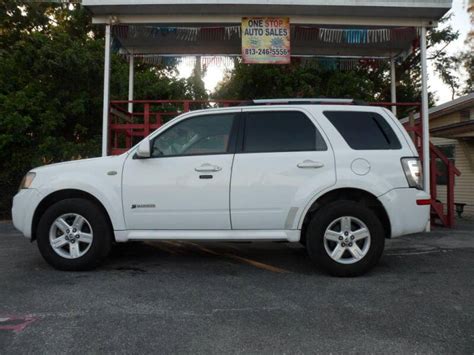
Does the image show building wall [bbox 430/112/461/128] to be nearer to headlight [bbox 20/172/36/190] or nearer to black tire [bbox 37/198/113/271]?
black tire [bbox 37/198/113/271]

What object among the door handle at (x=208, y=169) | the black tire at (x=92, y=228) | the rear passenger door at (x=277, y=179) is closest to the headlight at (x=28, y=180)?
the black tire at (x=92, y=228)

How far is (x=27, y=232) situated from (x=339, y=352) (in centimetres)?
393

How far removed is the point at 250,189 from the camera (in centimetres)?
499

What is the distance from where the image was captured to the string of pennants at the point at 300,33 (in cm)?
825

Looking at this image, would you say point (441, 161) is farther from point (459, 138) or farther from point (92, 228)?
point (92, 228)

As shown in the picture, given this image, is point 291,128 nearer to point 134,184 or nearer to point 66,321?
point 134,184

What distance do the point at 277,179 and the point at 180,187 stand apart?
112 cm

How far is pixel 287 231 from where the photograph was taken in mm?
5012

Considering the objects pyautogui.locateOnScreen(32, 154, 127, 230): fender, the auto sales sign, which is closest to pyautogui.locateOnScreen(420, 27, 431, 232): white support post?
the auto sales sign

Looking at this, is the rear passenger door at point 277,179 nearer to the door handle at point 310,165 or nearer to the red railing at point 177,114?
the door handle at point 310,165

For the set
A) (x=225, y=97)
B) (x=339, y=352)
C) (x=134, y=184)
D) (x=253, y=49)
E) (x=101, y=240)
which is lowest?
(x=339, y=352)

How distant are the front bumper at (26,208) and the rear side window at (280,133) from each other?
2.57 m

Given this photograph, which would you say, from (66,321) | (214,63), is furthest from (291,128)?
(214,63)

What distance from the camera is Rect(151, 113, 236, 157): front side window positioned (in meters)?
5.19
